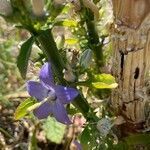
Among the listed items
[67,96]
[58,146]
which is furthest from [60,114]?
[58,146]

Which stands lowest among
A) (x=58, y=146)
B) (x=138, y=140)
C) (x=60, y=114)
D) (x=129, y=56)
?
(x=58, y=146)

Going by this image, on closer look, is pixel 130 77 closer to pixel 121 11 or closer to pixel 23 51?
pixel 121 11

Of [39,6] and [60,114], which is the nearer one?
[39,6]

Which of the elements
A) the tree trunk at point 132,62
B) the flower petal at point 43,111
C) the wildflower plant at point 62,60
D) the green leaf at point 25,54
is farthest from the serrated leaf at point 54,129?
the green leaf at point 25,54

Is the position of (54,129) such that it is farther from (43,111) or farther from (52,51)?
Result: (52,51)

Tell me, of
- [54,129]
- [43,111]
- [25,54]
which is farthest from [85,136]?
[54,129]

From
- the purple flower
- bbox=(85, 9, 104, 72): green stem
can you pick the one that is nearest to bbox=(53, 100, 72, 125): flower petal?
the purple flower

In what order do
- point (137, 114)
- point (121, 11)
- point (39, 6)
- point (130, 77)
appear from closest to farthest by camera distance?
1. point (39, 6)
2. point (121, 11)
3. point (130, 77)
4. point (137, 114)

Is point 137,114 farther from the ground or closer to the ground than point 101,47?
closer to the ground
